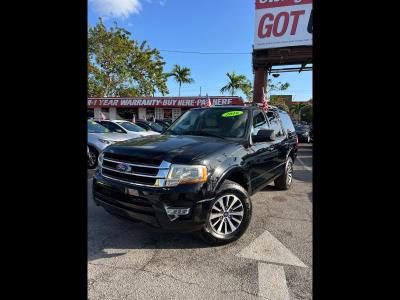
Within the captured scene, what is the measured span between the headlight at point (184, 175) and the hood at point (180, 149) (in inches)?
2.8

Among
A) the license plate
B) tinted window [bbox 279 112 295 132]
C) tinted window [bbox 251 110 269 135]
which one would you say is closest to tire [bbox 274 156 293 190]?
tinted window [bbox 279 112 295 132]

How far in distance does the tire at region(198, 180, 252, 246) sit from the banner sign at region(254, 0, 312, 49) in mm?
16866

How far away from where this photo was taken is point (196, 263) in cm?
304

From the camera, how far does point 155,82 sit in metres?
33.9

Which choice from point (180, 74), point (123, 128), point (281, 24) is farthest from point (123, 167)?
point (180, 74)

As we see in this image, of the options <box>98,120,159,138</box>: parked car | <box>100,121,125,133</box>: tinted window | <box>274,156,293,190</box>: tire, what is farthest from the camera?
<box>100,121,125,133</box>: tinted window

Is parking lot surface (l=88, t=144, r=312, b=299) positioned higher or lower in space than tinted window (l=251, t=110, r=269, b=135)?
lower

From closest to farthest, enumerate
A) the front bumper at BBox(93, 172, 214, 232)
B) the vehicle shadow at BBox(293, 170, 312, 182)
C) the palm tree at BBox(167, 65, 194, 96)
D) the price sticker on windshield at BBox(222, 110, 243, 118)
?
the front bumper at BBox(93, 172, 214, 232), the price sticker on windshield at BBox(222, 110, 243, 118), the vehicle shadow at BBox(293, 170, 312, 182), the palm tree at BBox(167, 65, 194, 96)

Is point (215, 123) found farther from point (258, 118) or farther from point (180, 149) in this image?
point (180, 149)

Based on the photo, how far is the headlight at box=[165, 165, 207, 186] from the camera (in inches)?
119

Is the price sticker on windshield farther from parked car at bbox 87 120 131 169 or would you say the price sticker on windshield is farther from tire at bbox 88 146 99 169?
tire at bbox 88 146 99 169

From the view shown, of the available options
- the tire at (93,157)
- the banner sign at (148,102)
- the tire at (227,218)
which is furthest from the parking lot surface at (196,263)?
the banner sign at (148,102)

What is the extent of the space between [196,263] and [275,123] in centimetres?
346
